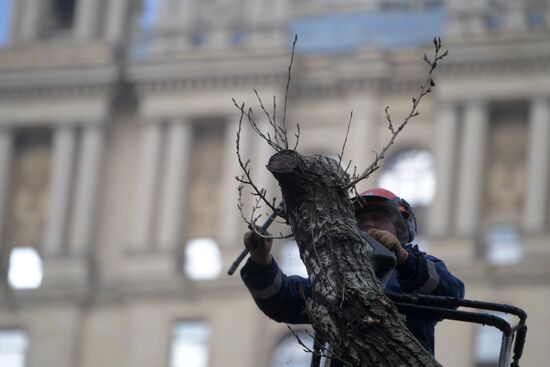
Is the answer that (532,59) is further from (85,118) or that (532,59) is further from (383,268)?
(383,268)

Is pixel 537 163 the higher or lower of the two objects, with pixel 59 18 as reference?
lower

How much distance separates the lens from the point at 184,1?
5178cm

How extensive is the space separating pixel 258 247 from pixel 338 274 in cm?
89

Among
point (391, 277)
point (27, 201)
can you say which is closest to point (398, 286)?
point (391, 277)

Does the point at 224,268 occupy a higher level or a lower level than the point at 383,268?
higher

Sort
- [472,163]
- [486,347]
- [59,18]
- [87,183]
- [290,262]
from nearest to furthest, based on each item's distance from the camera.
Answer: [486,347]
[290,262]
[472,163]
[87,183]
[59,18]

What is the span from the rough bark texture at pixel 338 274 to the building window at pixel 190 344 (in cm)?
3887

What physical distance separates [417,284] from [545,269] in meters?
37.4

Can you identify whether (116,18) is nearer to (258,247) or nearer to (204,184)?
(204,184)

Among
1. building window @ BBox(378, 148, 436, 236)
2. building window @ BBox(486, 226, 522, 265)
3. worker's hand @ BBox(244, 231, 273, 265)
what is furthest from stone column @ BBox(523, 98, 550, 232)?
worker's hand @ BBox(244, 231, 273, 265)

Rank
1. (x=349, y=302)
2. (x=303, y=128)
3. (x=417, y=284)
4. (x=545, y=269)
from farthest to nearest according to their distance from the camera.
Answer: (x=303, y=128)
(x=545, y=269)
(x=417, y=284)
(x=349, y=302)

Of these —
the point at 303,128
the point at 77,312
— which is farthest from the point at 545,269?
the point at 77,312

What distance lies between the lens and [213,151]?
50281 mm

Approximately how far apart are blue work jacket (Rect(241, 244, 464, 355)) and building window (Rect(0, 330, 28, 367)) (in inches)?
1544
